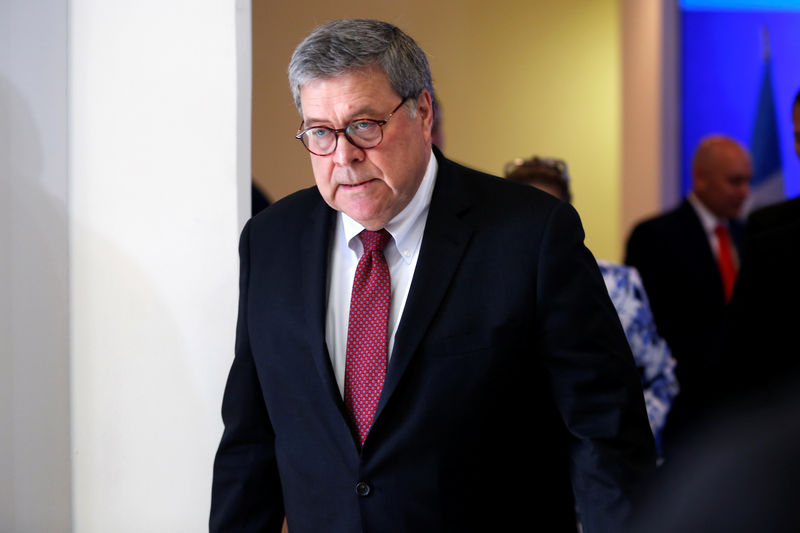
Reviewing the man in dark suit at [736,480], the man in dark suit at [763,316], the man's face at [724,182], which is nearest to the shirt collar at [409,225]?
the man in dark suit at [763,316]

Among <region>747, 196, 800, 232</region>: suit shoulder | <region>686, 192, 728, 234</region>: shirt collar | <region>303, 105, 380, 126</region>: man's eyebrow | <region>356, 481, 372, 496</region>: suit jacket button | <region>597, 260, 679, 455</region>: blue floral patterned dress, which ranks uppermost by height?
<region>303, 105, 380, 126</region>: man's eyebrow

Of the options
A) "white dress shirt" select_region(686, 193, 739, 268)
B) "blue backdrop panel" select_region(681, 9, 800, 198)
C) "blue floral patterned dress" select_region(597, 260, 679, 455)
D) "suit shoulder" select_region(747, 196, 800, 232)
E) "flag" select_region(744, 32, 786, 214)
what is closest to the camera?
"suit shoulder" select_region(747, 196, 800, 232)

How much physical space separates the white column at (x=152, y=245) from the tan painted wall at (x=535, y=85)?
3530 mm

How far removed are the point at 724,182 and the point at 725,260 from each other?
39 cm

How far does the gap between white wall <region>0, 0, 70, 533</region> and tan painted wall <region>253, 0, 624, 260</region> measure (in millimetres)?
3640

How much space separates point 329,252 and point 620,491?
2.36 ft

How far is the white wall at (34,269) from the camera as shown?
2055mm

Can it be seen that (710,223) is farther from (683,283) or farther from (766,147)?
(766,147)

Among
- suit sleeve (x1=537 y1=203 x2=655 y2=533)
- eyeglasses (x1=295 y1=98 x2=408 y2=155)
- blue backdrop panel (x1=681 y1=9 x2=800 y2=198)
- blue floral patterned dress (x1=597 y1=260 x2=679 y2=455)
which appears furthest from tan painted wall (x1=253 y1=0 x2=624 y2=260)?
suit sleeve (x1=537 y1=203 x2=655 y2=533)

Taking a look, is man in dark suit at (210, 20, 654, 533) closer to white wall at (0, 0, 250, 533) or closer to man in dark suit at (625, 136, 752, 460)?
white wall at (0, 0, 250, 533)

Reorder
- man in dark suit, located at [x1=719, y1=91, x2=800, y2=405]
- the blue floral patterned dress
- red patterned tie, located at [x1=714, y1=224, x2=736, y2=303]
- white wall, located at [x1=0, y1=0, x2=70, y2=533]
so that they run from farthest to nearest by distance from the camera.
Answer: red patterned tie, located at [x1=714, y1=224, x2=736, y2=303]
the blue floral patterned dress
man in dark suit, located at [x1=719, y1=91, x2=800, y2=405]
white wall, located at [x1=0, y1=0, x2=70, y2=533]

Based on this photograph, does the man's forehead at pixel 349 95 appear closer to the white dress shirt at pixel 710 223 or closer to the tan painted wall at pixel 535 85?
the white dress shirt at pixel 710 223

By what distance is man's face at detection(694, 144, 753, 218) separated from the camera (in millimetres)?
4453

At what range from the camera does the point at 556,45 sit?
6.08m
